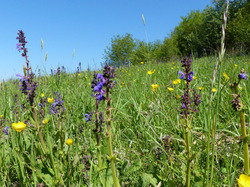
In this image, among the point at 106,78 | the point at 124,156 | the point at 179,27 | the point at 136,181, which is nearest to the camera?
the point at 106,78

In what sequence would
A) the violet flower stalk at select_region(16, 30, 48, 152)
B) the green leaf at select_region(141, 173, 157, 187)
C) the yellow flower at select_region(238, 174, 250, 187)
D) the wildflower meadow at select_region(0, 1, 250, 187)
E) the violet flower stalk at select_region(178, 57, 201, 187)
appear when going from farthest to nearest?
1. the violet flower stalk at select_region(16, 30, 48, 152)
2. the green leaf at select_region(141, 173, 157, 187)
3. the violet flower stalk at select_region(178, 57, 201, 187)
4. the wildflower meadow at select_region(0, 1, 250, 187)
5. the yellow flower at select_region(238, 174, 250, 187)

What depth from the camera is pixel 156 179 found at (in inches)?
53.4

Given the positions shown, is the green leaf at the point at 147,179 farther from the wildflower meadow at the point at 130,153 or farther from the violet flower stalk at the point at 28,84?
the violet flower stalk at the point at 28,84

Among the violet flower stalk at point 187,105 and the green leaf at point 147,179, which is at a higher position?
the violet flower stalk at point 187,105

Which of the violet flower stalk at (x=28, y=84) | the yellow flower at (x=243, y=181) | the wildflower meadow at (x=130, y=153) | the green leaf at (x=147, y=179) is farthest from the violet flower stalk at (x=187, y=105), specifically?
the violet flower stalk at (x=28, y=84)

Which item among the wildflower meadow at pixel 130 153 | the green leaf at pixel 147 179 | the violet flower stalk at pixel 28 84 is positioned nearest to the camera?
the wildflower meadow at pixel 130 153

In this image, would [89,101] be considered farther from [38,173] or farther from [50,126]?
[38,173]

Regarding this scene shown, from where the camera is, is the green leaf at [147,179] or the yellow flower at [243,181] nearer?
the yellow flower at [243,181]

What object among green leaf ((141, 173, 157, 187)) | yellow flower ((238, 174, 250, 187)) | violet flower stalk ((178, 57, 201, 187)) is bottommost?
green leaf ((141, 173, 157, 187))

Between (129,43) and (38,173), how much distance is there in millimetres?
54603

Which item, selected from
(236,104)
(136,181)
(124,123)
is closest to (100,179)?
(136,181)

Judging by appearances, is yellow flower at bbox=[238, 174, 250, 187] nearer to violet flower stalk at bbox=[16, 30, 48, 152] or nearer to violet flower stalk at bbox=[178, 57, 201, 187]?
violet flower stalk at bbox=[178, 57, 201, 187]

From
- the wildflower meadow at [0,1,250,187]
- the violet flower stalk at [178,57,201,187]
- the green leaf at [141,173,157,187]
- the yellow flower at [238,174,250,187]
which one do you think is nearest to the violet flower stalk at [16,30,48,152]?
the wildflower meadow at [0,1,250,187]

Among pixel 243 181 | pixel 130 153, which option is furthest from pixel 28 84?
pixel 243 181
